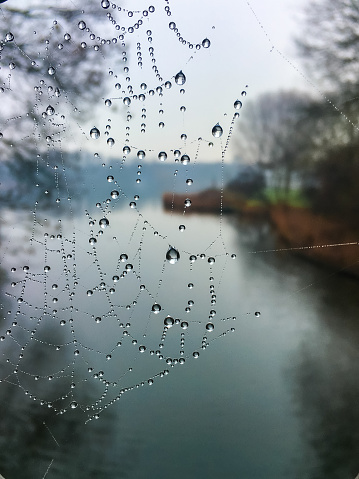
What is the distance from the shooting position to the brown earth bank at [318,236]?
83 cm

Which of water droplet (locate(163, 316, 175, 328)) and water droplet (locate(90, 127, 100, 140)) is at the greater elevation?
water droplet (locate(90, 127, 100, 140))

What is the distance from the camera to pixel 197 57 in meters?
0.76

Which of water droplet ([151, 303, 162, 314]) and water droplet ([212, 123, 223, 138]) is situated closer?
water droplet ([212, 123, 223, 138])

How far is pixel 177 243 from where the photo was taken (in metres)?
0.85

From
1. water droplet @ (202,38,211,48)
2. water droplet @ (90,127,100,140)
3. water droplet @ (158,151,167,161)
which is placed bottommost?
water droplet @ (158,151,167,161)

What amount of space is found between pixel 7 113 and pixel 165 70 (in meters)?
0.39

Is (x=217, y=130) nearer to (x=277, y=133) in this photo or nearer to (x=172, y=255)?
(x=277, y=133)

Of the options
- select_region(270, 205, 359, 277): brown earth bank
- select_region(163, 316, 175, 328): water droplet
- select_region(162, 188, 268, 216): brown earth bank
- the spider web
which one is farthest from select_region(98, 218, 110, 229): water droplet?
select_region(270, 205, 359, 277): brown earth bank

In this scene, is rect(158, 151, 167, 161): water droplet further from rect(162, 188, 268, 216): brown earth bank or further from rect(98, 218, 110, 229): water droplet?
rect(98, 218, 110, 229): water droplet

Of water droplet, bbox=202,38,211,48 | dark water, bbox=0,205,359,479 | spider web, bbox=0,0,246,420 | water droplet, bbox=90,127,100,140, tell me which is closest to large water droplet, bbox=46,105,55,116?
spider web, bbox=0,0,246,420

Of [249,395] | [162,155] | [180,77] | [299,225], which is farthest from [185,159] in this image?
[249,395]

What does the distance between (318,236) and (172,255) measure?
324 mm

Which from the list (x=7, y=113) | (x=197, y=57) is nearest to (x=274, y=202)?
(x=197, y=57)

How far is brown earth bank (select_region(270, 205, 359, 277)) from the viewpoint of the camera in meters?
0.83
